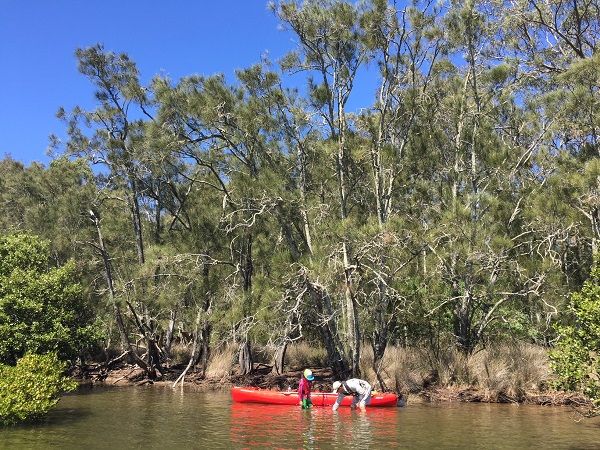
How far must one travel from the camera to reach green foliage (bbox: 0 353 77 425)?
11.1 m

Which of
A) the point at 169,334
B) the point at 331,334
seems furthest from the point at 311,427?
the point at 169,334

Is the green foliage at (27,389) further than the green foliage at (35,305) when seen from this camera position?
No

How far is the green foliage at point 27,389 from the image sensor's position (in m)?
11.1

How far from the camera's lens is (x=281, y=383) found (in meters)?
20.0

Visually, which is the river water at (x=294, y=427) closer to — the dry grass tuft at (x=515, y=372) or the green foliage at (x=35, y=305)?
the dry grass tuft at (x=515, y=372)

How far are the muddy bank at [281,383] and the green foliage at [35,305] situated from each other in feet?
17.5

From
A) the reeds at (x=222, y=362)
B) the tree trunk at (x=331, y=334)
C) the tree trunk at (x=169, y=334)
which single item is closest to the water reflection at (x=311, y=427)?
the tree trunk at (x=331, y=334)

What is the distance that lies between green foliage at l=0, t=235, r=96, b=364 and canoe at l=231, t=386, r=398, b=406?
5.30 m

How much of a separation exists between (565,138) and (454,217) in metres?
5.60

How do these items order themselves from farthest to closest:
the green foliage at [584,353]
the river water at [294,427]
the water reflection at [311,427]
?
the water reflection at [311,427] → the river water at [294,427] → the green foliage at [584,353]

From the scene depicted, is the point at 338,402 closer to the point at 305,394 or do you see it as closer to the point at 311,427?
the point at 305,394

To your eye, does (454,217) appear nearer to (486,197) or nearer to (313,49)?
(486,197)

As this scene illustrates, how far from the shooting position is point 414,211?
18672 millimetres

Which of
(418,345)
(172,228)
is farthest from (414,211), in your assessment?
(172,228)
